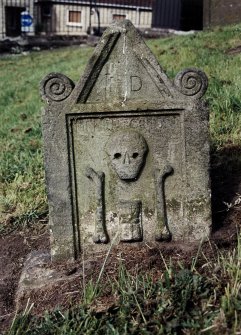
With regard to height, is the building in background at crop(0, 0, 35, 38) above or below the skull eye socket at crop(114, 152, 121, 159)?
above

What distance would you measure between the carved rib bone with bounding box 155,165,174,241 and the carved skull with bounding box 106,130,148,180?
0.15 m

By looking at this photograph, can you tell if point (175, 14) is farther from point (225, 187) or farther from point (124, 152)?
point (124, 152)

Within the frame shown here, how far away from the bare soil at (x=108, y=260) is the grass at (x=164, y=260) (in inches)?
4.1

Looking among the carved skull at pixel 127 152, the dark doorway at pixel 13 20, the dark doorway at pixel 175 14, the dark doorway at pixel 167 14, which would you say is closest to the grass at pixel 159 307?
the carved skull at pixel 127 152

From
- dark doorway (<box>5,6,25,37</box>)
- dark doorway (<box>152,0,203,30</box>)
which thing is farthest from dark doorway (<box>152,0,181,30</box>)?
dark doorway (<box>5,6,25,37</box>)

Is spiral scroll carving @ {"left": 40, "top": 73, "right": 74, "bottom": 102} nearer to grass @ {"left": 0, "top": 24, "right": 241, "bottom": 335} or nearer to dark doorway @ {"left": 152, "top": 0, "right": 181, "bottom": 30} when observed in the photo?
grass @ {"left": 0, "top": 24, "right": 241, "bottom": 335}

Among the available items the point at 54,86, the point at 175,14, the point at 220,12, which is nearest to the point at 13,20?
the point at 175,14

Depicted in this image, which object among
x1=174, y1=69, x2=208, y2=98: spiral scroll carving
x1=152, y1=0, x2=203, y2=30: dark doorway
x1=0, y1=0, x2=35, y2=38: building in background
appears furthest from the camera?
x1=152, y1=0, x2=203, y2=30: dark doorway

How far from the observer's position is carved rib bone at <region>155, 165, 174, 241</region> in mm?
3615

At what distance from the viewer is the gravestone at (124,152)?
11.6 feet

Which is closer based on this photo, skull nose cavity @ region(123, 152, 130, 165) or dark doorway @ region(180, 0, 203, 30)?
skull nose cavity @ region(123, 152, 130, 165)

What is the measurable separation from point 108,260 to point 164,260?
38cm

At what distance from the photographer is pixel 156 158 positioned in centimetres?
361

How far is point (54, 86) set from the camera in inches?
138
